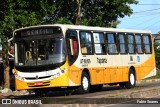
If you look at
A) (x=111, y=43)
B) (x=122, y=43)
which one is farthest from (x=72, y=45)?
(x=122, y=43)

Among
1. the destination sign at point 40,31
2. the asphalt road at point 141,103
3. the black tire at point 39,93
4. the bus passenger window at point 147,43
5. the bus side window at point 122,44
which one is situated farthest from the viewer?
the bus passenger window at point 147,43

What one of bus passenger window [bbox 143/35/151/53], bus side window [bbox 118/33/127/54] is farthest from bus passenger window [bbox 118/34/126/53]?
bus passenger window [bbox 143/35/151/53]

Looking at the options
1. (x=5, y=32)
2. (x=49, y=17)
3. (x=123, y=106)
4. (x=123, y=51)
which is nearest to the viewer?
(x=123, y=106)

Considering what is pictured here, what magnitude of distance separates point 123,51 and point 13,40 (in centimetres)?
645

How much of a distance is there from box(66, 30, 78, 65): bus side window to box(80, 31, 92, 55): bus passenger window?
21.4 inches

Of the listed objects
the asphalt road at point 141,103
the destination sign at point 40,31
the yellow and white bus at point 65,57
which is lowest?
the asphalt road at point 141,103

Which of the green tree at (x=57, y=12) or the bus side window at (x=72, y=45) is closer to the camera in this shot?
the bus side window at (x=72, y=45)

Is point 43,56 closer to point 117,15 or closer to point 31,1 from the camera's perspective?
point 31,1

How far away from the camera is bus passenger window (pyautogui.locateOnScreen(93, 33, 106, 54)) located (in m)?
23.6

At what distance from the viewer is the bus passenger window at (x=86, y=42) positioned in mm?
22469

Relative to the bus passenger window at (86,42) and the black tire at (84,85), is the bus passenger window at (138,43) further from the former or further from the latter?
the black tire at (84,85)

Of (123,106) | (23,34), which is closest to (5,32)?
(23,34)

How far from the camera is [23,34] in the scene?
2181 cm

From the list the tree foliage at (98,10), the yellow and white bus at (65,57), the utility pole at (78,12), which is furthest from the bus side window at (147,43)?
the tree foliage at (98,10)
